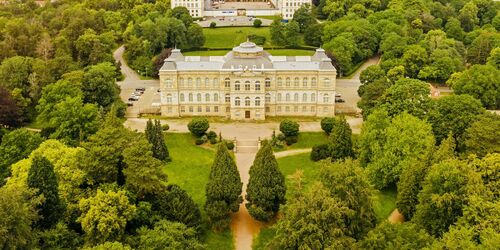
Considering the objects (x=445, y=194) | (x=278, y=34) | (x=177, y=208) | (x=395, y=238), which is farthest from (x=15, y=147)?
(x=278, y=34)

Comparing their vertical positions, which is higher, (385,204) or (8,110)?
(8,110)

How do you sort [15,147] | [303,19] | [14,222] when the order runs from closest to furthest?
[14,222] < [15,147] < [303,19]

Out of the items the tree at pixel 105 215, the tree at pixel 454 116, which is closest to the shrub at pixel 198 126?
the tree at pixel 105 215

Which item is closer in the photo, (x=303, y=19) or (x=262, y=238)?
(x=262, y=238)

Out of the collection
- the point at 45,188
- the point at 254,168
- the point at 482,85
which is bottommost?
the point at 254,168

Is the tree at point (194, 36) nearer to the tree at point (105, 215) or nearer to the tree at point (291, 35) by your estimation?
the tree at point (291, 35)

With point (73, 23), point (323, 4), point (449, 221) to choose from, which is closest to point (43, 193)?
point (449, 221)

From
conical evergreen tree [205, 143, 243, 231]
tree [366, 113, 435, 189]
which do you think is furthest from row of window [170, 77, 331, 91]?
conical evergreen tree [205, 143, 243, 231]

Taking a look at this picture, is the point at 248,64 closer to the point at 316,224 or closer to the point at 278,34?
the point at 316,224

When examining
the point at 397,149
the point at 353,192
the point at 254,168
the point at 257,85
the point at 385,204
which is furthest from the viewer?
the point at 257,85
